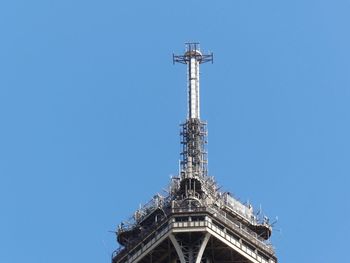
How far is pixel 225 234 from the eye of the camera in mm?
199000

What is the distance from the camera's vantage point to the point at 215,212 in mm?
199750

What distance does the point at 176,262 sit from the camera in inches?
7844

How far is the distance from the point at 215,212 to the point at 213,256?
553 cm

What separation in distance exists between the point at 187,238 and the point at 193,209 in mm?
3733

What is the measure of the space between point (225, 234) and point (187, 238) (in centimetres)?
484

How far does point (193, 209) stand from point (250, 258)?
952cm

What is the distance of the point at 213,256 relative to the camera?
199750 millimetres

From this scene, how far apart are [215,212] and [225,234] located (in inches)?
121

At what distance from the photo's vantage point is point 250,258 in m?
200

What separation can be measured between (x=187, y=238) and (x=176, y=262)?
351cm

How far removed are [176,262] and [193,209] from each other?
699cm

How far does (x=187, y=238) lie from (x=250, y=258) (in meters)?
8.51

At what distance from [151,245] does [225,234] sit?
938 centimetres
